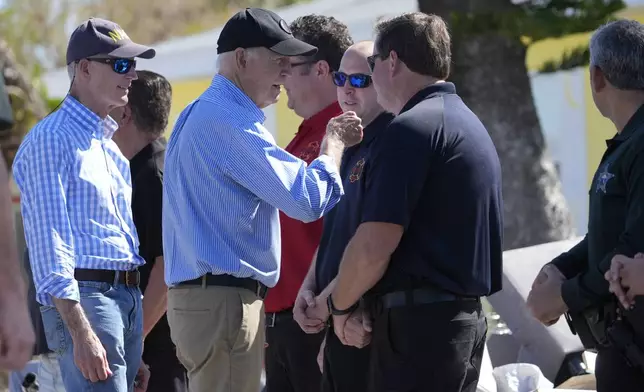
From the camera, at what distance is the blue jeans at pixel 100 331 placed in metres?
4.44

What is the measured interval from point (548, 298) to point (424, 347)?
18.4 inches

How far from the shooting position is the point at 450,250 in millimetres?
4055

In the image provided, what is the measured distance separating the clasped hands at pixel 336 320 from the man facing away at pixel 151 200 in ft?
3.28

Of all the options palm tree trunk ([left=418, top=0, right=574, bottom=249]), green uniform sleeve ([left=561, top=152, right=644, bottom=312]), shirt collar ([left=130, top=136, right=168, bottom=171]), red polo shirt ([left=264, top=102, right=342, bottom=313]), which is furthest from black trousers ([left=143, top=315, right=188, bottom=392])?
palm tree trunk ([left=418, top=0, right=574, bottom=249])

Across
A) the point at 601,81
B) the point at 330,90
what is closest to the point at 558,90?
the point at 330,90

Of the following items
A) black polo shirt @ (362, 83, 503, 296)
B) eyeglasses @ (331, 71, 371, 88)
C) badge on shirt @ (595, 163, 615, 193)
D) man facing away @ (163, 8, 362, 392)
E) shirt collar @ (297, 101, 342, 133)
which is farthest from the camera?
shirt collar @ (297, 101, 342, 133)

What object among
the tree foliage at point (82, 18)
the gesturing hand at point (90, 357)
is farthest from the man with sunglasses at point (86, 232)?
the tree foliage at point (82, 18)

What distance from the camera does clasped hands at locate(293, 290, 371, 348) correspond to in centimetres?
420

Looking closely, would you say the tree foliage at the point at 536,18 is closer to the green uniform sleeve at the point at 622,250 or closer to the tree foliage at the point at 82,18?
the green uniform sleeve at the point at 622,250

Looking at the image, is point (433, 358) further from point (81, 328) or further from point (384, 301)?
point (81, 328)

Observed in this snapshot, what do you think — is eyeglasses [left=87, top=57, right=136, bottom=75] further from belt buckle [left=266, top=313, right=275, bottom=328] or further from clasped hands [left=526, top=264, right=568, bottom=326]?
clasped hands [left=526, top=264, right=568, bottom=326]

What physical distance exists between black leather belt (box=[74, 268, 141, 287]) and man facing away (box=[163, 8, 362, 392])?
0.24m

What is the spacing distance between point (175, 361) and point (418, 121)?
82.8 inches

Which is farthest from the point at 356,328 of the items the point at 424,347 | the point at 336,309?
the point at 424,347
